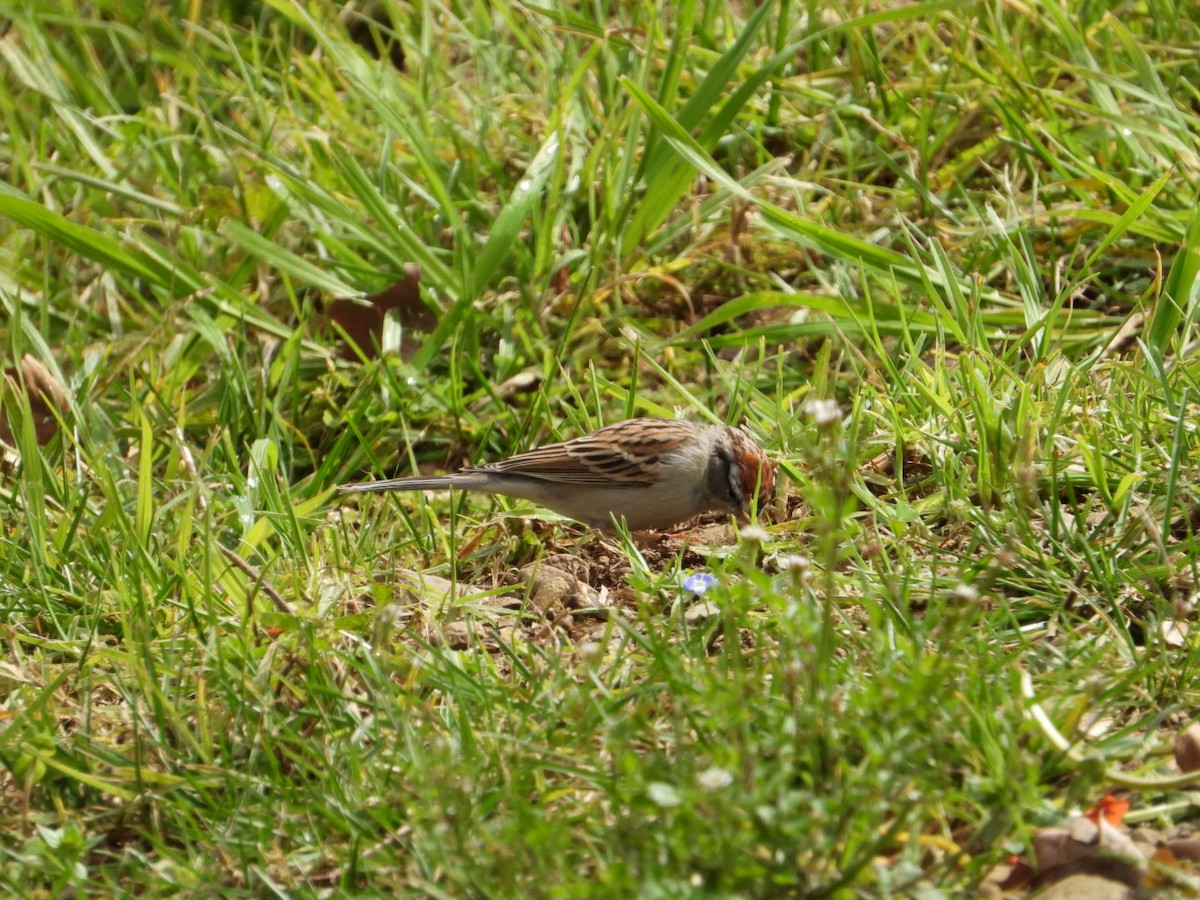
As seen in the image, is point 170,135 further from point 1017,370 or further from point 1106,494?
point 1106,494

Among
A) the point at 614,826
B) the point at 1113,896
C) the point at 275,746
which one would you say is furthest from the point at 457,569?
the point at 1113,896

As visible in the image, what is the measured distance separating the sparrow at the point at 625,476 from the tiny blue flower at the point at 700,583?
0.90m

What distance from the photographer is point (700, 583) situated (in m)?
3.62

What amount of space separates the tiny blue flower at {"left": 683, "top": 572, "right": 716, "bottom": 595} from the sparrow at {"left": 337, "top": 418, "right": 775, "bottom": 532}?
90cm

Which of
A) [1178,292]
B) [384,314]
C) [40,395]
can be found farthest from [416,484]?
[1178,292]

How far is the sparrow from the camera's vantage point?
4871 millimetres

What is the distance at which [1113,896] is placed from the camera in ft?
9.43

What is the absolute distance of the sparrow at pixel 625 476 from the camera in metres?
4.87

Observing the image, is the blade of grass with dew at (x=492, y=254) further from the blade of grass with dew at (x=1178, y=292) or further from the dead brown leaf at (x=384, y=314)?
the blade of grass with dew at (x=1178, y=292)

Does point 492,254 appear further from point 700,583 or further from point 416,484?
point 700,583

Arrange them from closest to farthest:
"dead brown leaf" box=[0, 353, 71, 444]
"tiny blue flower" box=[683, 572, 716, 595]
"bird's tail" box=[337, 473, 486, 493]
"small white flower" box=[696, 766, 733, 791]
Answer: "small white flower" box=[696, 766, 733, 791] → "tiny blue flower" box=[683, 572, 716, 595] → "bird's tail" box=[337, 473, 486, 493] → "dead brown leaf" box=[0, 353, 71, 444]

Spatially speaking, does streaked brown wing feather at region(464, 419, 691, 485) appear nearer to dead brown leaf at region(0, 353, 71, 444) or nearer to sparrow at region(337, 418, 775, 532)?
sparrow at region(337, 418, 775, 532)

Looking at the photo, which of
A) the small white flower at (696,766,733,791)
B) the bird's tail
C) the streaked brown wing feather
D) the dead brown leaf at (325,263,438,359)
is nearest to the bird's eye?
the streaked brown wing feather

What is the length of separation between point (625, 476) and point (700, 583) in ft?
4.69
